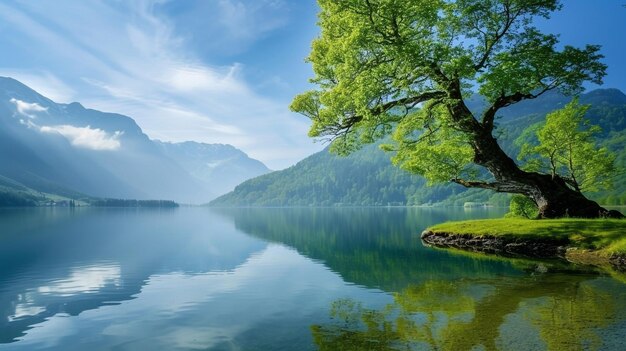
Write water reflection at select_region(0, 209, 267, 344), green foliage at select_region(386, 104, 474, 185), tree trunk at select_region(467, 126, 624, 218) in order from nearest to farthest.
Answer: water reflection at select_region(0, 209, 267, 344) < green foliage at select_region(386, 104, 474, 185) < tree trunk at select_region(467, 126, 624, 218)

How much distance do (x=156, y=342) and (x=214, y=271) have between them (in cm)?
1870

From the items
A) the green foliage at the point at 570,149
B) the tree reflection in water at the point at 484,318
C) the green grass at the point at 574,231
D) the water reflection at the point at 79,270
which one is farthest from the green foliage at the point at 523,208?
the tree reflection in water at the point at 484,318

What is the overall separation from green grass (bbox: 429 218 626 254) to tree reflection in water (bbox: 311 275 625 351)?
10.1 metres

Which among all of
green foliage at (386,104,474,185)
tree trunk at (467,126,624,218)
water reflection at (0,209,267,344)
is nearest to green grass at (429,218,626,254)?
tree trunk at (467,126,624,218)

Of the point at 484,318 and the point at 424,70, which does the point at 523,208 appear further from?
the point at 484,318

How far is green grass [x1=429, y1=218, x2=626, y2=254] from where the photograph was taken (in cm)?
3128

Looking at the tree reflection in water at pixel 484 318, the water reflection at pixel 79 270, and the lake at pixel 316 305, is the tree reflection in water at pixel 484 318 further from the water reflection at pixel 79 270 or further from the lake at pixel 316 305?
the water reflection at pixel 79 270

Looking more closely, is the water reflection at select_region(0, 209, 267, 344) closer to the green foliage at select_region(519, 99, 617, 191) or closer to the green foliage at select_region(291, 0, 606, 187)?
the green foliage at select_region(291, 0, 606, 187)

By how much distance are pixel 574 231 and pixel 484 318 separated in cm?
2374

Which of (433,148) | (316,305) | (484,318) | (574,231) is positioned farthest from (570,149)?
(316,305)

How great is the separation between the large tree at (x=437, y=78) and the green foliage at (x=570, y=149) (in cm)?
1024

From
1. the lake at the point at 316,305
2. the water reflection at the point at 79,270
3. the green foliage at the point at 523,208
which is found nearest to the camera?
the lake at the point at 316,305

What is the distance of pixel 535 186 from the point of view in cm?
4066

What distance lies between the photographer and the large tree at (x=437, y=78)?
3130cm
